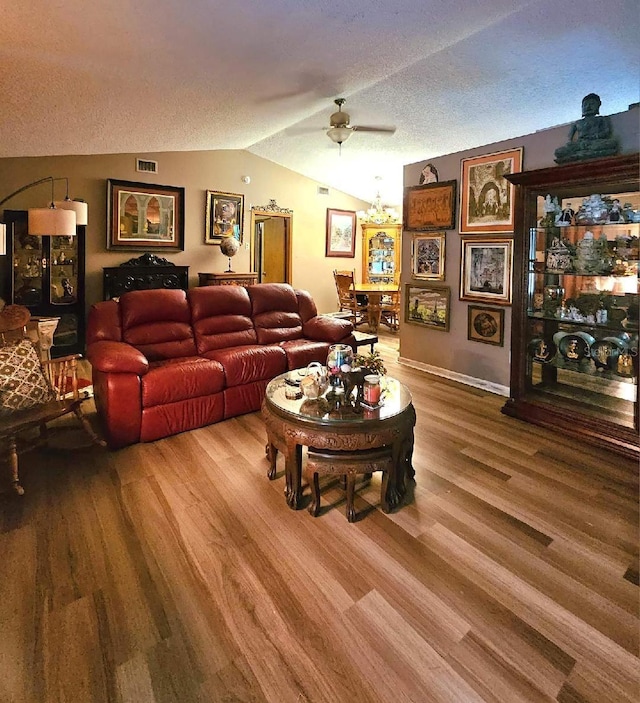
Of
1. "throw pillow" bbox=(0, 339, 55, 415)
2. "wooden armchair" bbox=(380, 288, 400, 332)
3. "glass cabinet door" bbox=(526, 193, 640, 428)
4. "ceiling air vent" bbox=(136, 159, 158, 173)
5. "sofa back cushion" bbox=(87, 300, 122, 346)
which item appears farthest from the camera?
"wooden armchair" bbox=(380, 288, 400, 332)

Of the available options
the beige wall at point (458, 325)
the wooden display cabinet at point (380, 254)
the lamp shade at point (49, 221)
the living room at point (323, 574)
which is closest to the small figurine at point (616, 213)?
the living room at point (323, 574)

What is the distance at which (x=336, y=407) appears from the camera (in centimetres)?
241

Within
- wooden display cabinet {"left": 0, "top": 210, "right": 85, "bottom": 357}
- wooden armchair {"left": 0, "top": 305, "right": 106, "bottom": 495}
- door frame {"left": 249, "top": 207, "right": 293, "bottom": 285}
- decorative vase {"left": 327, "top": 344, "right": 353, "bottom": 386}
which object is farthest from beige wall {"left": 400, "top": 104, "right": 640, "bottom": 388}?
wooden display cabinet {"left": 0, "top": 210, "right": 85, "bottom": 357}

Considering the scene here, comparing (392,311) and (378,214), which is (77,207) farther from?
(392,311)

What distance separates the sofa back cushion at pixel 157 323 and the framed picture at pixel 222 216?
10.4ft

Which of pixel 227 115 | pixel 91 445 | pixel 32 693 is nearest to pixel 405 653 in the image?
pixel 32 693

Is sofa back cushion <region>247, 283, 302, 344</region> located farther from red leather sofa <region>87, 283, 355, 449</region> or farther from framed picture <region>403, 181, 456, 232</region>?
framed picture <region>403, 181, 456, 232</region>

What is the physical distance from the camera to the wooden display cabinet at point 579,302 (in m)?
3.08

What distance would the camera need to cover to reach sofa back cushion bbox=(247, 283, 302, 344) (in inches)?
175

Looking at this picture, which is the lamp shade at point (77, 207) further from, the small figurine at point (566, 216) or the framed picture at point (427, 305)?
the small figurine at point (566, 216)

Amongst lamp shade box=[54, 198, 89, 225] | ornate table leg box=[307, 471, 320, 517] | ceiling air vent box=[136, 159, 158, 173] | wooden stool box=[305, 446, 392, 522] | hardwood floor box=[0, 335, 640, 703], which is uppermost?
ceiling air vent box=[136, 159, 158, 173]

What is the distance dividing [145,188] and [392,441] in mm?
5553

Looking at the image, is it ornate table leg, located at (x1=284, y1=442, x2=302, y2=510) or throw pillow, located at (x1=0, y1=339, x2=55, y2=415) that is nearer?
ornate table leg, located at (x1=284, y1=442, x2=302, y2=510)

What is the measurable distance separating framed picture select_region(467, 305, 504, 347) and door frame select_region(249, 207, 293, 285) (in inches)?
164
